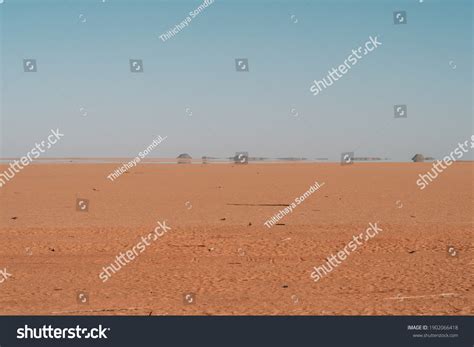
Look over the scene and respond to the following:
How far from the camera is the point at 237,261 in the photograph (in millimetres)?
17406

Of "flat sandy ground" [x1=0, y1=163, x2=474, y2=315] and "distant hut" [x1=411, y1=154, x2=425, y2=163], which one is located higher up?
"distant hut" [x1=411, y1=154, x2=425, y2=163]

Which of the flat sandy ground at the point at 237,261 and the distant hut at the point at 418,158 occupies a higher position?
the distant hut at the point at 418,158

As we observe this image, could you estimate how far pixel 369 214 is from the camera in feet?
93.6

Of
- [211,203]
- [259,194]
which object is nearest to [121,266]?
[211,203]

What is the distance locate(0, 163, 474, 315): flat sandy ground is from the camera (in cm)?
1286

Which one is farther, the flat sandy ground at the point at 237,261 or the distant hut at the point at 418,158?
the distant hut at the point at 418,158

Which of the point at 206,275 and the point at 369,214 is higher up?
the point at 369,214

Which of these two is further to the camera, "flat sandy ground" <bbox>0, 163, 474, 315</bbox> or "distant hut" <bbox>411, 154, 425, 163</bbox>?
"distant hut" <bbox>411, 154, 425, 163</bbox>

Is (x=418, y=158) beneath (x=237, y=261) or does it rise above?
above

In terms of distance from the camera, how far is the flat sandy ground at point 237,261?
12859 millimetres

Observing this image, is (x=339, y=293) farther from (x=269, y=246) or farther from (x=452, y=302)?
(x=269, y=246)

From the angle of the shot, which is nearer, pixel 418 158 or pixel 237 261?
pixel 237 261
